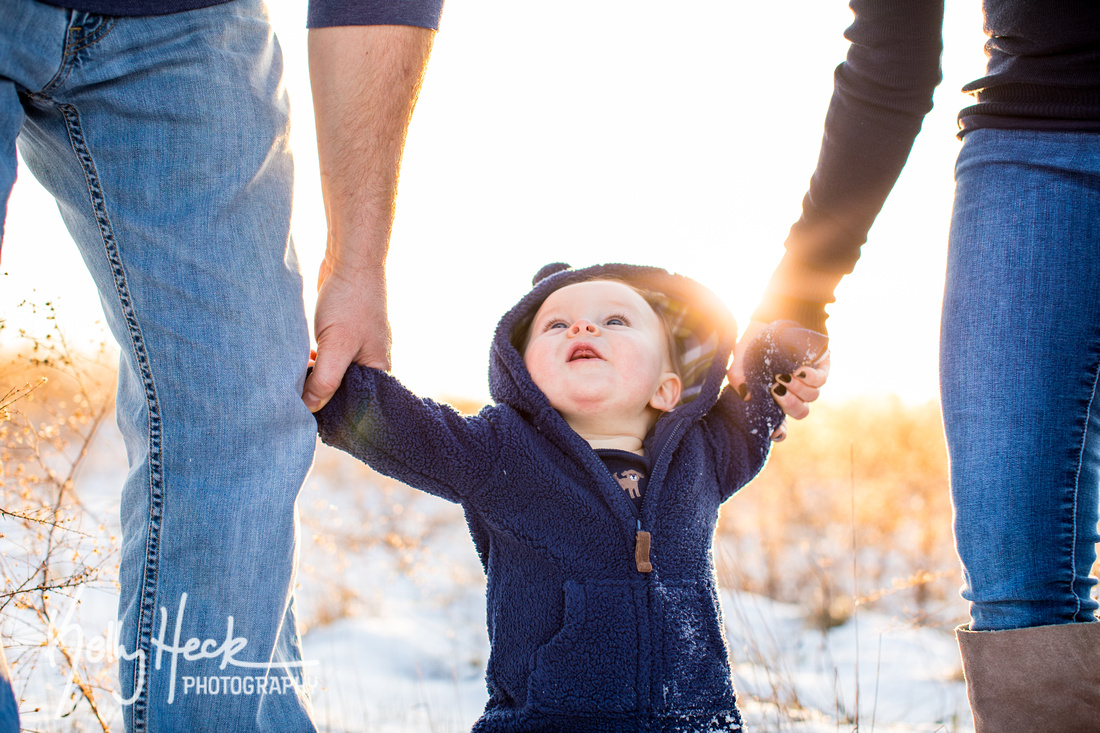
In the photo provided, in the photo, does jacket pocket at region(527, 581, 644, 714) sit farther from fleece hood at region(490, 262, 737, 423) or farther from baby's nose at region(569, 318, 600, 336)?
baby's nose at region(569, 318, 600, 336)

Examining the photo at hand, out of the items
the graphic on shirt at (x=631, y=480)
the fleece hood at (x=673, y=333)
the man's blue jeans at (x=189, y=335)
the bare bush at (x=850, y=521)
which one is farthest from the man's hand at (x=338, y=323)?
the bare bush at (x=850, y=521)

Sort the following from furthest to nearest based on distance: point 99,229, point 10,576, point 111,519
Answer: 1. point 111,519
2. point 10,576
3. point 99,229

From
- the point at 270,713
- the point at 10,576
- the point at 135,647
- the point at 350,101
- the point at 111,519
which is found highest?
the point at 350,101

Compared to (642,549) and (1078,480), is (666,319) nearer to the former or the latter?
(642,549)

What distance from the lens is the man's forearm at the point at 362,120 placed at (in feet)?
4.93

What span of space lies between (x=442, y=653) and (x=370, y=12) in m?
2.63

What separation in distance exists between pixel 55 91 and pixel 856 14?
64.1 inches

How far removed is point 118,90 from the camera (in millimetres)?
1197

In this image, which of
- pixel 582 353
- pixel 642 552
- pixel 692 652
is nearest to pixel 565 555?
pixel 642 552

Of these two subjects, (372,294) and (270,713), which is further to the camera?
(372,294)

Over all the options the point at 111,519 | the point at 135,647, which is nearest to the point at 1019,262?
the point at 135,647

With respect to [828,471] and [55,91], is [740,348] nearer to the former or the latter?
[55,91]

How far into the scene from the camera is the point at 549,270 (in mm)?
2262

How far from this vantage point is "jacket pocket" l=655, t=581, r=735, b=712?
1.61 metres
